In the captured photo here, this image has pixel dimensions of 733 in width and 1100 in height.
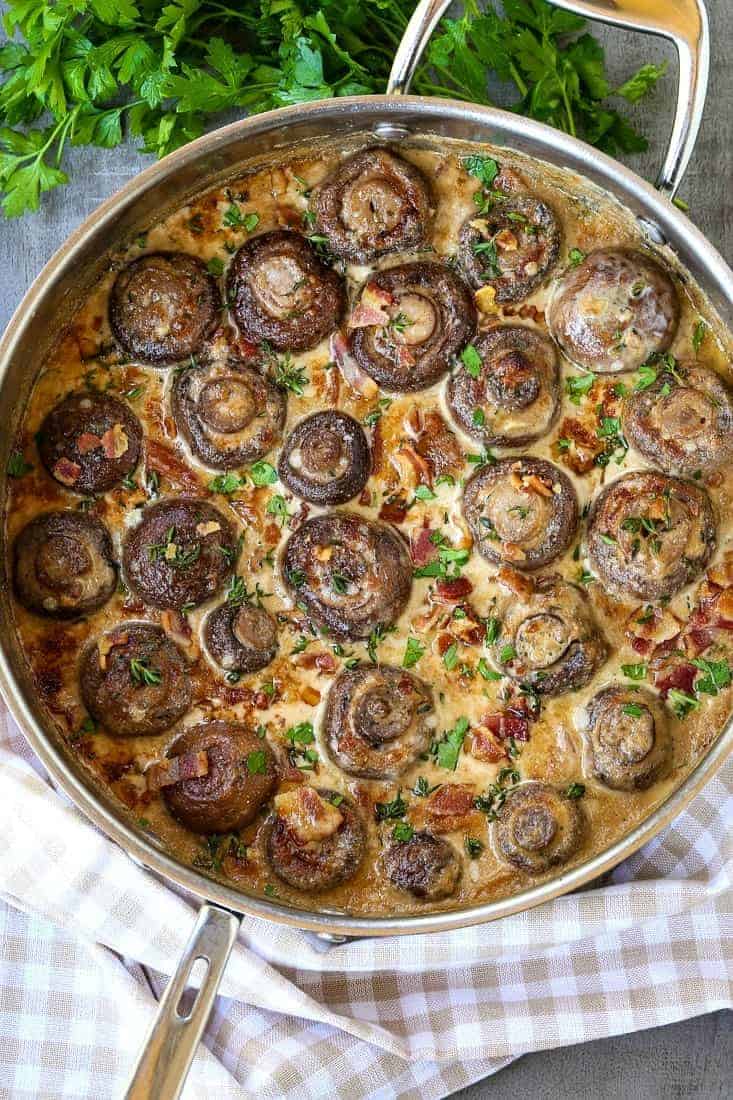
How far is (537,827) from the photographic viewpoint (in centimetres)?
366

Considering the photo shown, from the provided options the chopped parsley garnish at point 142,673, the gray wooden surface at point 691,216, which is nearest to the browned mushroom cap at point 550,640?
the chopped parsley garnish at point 142,673

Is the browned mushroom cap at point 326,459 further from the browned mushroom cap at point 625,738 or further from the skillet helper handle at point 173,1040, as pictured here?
the skillet helper handle at point 173,1040

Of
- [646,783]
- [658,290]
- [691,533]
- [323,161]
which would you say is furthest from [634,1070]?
[323,161]

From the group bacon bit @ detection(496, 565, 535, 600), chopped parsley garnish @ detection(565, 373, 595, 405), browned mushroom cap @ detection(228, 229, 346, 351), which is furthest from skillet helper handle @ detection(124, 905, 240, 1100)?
chopped parsley garnish @ detection(565, 373, 595, 405)

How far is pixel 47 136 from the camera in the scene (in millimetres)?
4188

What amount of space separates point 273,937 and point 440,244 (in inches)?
108

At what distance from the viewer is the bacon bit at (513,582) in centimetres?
368

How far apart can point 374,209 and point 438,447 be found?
867mm

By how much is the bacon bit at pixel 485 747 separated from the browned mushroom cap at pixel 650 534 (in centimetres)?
69

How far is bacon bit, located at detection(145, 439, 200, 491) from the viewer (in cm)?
371

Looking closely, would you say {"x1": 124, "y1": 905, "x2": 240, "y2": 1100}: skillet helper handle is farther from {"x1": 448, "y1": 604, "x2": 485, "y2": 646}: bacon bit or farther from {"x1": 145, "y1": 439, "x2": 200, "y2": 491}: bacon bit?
{"x1": 145, "y1": 439, "x2": 200, "y2": 491}: bacon bit

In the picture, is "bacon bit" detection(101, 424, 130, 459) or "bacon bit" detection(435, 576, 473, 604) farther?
"bacon bit" detection(435, 576, 473, 604)

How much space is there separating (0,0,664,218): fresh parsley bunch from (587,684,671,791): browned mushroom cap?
2.19 m

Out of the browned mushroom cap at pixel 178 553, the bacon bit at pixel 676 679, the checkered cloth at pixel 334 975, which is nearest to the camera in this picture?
the browned mushroom cap at pixel 178 553
